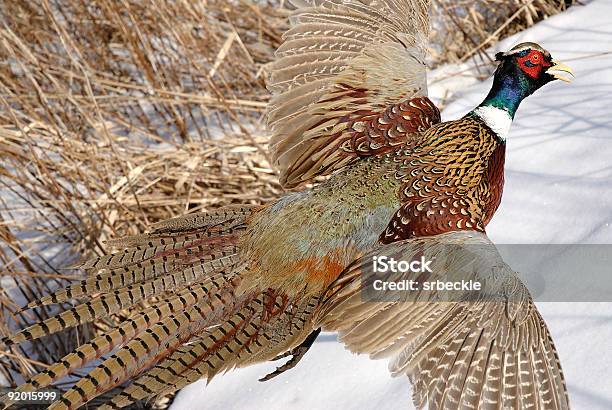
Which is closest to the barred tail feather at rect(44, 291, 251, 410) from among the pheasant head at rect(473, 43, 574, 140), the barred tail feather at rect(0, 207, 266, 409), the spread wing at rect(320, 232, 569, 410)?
the barred tail feather at rect(0, 207, 266, 409)

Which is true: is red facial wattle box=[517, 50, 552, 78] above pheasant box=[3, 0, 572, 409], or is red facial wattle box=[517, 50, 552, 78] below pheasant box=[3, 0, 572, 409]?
above

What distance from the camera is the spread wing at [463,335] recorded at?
6.56ft

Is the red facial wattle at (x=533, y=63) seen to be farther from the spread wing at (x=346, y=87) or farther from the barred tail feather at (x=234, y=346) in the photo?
the barred tail feather at (x=234, y=346)

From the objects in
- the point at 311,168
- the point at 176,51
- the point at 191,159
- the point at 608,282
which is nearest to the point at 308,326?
the point at 311,168

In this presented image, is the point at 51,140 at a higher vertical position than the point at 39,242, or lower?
higher

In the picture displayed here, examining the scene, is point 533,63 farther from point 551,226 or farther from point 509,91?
point 551,226

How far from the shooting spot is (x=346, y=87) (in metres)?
2.81

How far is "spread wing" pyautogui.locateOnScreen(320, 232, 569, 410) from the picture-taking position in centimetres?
200

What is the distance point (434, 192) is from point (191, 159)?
172cm

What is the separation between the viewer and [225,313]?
2.28 meters

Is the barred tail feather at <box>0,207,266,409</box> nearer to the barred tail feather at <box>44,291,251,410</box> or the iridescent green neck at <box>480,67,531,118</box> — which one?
the barred tail feather at <box>44,291,251,410</box>

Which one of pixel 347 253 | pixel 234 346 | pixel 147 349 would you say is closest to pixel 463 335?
pixel 347 253

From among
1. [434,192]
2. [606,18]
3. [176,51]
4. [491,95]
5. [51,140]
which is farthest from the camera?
[176,51]

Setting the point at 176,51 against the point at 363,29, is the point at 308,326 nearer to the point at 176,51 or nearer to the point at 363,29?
the point at 363,29
